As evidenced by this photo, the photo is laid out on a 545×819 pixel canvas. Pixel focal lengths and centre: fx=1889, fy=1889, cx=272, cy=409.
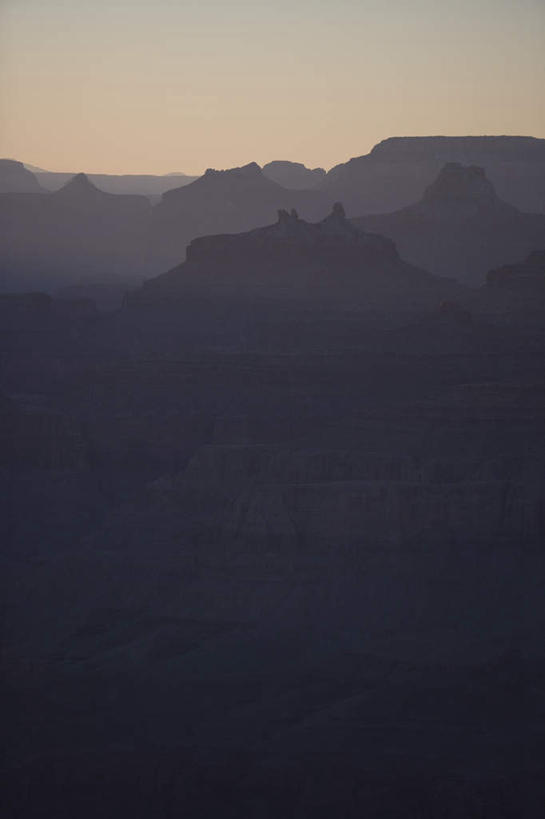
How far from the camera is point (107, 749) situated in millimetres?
60000

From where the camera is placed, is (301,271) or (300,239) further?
(300,239)

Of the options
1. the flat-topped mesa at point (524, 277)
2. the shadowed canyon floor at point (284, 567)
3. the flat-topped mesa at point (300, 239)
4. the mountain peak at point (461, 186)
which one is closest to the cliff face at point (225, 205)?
the mountain peak at point (461, 186)

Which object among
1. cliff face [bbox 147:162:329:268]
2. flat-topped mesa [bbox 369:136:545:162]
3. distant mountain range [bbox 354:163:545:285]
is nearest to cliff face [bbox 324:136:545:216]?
flat-topped mesa [bbox 369:136:545:162]

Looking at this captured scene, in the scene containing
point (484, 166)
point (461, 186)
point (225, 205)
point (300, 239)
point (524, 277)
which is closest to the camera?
point (524, 277)

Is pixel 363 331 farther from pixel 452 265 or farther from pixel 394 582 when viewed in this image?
pixel 452 265

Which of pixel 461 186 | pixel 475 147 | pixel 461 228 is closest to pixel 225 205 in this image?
pixel 475 147

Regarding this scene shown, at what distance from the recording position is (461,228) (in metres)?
154

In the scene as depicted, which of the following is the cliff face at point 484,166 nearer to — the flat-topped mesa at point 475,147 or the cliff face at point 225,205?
the flat-topped mesa at point 475,147

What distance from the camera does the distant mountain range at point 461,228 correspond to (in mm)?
150000

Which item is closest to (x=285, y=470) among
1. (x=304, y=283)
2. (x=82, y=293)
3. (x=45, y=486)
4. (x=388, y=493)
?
(x=388, y=493)

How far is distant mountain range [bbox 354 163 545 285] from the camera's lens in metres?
150

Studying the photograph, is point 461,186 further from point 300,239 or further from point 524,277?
point 524,277

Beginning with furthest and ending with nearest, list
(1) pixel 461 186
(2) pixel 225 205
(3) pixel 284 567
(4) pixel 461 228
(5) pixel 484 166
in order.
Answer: (5) pixel 484 166
(2) pixel 225 205
(1) pixel 461 186
(4) pixel 461 228
(3) pixel 284 567

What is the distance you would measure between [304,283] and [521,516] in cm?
4067
